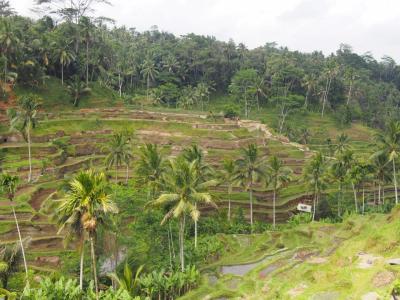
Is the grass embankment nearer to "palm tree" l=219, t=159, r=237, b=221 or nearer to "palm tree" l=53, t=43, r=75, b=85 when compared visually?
"palm tree" l=219, t=159, r=237, b=221

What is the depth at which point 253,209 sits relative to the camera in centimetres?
5984

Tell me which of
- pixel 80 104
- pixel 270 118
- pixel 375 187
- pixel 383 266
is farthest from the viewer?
pixel 270 118

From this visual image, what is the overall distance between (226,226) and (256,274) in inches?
584

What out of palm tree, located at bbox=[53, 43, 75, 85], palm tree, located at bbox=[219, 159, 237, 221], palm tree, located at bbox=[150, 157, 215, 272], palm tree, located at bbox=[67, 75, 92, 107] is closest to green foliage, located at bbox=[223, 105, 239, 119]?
palm tree, located at bbox=[67, 75, 92, 107]

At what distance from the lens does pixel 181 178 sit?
112 ft

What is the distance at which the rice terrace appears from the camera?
102 feet

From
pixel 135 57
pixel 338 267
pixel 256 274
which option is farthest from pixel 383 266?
pixel 135 57

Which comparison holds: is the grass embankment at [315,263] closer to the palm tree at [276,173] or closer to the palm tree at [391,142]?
the palm tree at [276,173]

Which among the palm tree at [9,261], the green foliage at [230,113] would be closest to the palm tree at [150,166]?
the palm tree at [9,261]

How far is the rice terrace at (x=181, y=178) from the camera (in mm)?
31031

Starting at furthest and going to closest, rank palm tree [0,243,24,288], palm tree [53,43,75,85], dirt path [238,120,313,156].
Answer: palm tree [53,43,75,85] < dirt path [238,120,313,156] < palm tree [0,243,24,288]

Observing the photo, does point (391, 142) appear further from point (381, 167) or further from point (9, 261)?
point (9, 261)

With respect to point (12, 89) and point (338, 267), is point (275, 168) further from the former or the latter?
point (12, 89)

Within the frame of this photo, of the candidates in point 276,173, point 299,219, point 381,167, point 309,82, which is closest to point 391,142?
point 381,167
